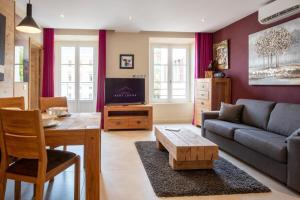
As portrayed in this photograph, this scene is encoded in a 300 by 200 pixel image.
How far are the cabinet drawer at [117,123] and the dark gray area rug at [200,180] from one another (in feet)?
8.02

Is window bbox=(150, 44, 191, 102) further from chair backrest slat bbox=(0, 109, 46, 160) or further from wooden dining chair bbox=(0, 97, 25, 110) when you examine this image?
chair backrest slat bbox=(0, 109, 46, 160)

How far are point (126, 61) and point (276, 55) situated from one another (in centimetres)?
357

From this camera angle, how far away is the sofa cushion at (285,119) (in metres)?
3.32

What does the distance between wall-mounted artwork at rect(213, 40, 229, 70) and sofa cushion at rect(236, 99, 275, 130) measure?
5.57 feet

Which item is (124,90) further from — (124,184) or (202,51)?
(124,184)

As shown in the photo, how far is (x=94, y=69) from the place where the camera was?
6836 mm

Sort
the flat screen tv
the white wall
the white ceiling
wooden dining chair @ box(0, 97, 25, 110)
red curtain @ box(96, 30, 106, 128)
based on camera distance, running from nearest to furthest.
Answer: wooden dining chair @ box(0, 97, 25, 110) → the white ceiling → the flat screen tv → red curtain @ box(96, 30, 106, 128) → the white wall

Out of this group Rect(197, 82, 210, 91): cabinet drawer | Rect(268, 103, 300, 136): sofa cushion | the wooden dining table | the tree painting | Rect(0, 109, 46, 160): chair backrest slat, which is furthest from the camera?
Rect(197, 82, 210, 91): cabinet drawer

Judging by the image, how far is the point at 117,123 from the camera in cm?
591

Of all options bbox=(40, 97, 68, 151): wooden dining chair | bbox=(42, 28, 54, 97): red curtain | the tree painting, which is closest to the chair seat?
bbox=(40, 97, 68, 151): wooden dining chair

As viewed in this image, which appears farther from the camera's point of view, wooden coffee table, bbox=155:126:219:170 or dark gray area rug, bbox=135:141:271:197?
wooden coffee table, bbox=155:126:219:170

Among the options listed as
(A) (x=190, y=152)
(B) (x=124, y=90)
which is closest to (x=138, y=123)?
(B) (x=124, y=90)

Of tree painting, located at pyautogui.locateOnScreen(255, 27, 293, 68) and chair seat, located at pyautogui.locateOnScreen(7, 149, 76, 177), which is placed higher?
tree painting, located at pyautogui.locateOnScreen(255, 27, 293, 68)

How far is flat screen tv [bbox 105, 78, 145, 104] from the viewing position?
6094mm
